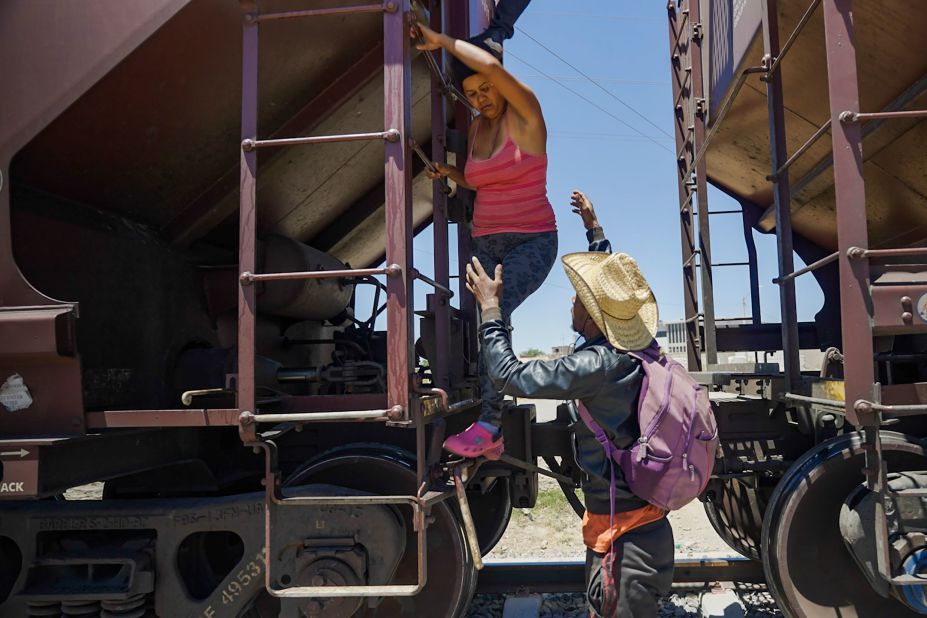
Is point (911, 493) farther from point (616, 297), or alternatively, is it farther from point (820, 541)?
point (616, 297)

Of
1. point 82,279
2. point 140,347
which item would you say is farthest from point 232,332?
point 82,279

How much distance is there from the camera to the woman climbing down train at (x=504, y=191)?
2768 mm

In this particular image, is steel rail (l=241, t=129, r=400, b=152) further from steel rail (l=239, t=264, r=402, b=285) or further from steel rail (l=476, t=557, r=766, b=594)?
steel rail (l=476, t=557, r=766, b=594)

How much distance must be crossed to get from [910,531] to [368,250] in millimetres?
3821

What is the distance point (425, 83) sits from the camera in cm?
379

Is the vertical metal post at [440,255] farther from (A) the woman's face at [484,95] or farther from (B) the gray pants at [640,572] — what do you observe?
(B) the gray pants at [640,572]

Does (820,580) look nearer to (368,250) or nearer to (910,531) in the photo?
(910,531)

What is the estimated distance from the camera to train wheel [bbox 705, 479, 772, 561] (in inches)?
151

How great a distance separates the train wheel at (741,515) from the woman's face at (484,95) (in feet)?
8.14

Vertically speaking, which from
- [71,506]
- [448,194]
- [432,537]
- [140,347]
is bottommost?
[432,537]

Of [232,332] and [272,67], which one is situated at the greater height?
[272,67]

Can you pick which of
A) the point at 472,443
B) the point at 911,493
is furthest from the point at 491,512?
the point at 911,493

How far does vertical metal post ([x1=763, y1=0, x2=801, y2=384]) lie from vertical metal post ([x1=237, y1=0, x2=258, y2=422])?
2.59 meters

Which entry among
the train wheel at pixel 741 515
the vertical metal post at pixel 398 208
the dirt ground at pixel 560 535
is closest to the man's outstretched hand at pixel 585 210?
the vertical metal post at pixel 398 208
